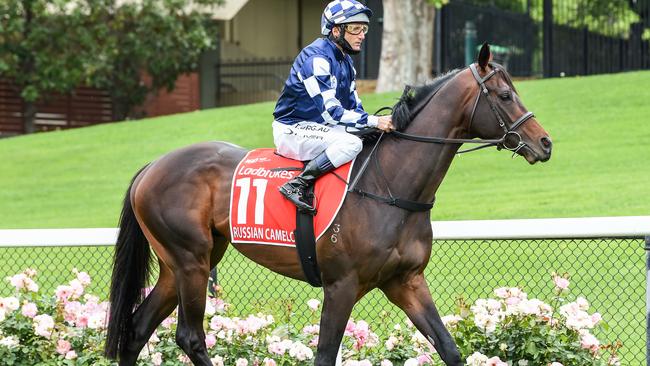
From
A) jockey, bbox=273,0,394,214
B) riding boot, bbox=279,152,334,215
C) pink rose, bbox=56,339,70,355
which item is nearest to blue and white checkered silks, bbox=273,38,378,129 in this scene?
jockey, bbox=273,0,394,214

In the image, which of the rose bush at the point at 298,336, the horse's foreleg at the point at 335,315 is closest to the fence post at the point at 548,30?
the rose bush at the point at 298,336

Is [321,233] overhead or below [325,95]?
below

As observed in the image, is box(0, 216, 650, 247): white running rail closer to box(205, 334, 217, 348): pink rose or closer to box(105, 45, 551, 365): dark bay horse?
box(105, 45, 551, 365): dark bay horse

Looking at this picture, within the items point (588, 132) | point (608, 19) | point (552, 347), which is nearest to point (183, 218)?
point (552, 347)

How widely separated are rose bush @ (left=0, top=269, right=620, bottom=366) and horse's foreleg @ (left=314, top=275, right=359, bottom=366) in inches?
18.8

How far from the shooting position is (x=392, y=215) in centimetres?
569

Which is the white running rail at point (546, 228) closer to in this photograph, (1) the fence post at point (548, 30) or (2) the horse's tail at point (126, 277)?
(2) the horse's tail at point (126, 277)

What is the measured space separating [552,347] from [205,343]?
1835mm

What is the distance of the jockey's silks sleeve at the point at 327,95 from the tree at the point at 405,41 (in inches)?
481

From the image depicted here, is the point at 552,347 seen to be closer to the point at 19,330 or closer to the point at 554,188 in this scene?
the point at 19,330

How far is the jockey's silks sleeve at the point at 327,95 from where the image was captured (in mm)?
5738

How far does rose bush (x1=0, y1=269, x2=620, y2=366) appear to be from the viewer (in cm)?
622

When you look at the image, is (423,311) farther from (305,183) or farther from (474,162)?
(474,162)

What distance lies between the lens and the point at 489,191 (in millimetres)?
12852
